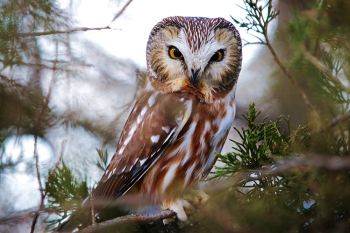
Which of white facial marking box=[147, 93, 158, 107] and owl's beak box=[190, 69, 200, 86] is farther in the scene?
white facial marking box=[147, 93, 158, 107]

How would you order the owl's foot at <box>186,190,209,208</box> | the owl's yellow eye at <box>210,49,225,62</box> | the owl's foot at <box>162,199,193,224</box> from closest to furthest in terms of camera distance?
the owl's foot at <box>186,190,209,208</box>, the owl's foot at <box>162,199,193,224</box>, the owl's yellow eye at <box>210,49,225,62</box>

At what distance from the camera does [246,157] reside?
2.07m

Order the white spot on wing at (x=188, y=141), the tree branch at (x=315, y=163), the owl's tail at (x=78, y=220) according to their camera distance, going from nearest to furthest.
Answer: the tree branch at (x=315, y=163) < the owl's tail at (x=78, y=220) < the white spot on wing at (x=188, y=141)

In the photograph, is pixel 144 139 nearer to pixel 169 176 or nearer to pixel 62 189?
pixel 169 176

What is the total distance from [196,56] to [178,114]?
1.00 feet

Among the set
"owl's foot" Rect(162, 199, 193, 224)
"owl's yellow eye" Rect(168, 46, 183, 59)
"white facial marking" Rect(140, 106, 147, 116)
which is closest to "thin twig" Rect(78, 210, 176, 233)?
"owl's foot" Rect(162, 199, 193, 224)

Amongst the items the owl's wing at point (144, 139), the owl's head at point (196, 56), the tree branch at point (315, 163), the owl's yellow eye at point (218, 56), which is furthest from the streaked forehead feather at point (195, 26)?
the tree branch at point (315, 163)

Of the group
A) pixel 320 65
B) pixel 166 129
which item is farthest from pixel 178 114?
pixel 320 65

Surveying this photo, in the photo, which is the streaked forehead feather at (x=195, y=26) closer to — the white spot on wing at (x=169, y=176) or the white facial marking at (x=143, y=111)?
the white facial marking at (x=143, y=111)

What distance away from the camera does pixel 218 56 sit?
3.24 m

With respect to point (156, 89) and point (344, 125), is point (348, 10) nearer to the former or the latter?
point (344, 125)

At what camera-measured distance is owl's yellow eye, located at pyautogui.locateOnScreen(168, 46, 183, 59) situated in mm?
3232

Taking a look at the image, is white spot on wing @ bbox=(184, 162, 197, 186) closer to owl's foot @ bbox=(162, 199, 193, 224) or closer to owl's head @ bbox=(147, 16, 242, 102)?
owl's foot @ bbox=(162, 199, 193, 224)

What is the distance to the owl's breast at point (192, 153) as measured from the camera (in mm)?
3092
